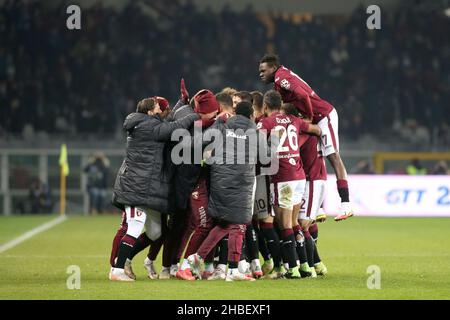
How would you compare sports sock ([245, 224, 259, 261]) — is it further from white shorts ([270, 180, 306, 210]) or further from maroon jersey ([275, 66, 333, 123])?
maroon jersey ([275, 66, 333, 123])

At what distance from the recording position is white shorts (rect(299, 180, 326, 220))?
11.8 m

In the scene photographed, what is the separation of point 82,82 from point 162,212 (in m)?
19.9

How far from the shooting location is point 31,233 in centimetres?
1973

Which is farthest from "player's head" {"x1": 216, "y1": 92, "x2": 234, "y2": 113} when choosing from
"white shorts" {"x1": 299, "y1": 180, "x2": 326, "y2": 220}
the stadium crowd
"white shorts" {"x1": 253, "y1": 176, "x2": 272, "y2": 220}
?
the stadium crowd

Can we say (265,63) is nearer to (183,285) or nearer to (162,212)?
(162,212)

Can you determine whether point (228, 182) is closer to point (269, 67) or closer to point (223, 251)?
point (223, 251)

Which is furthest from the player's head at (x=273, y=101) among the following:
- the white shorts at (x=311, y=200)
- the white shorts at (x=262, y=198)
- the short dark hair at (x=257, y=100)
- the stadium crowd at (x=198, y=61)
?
the stadium crowd at (x=198, y=61)

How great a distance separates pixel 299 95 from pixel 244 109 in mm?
759

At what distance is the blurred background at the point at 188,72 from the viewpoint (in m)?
28.0

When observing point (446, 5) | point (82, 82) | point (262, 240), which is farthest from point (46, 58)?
point (262, 240)

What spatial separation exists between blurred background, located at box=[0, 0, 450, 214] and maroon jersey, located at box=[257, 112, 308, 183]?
50.7ft

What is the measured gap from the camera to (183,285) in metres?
10.5

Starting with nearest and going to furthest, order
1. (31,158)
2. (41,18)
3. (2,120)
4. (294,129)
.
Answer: (294,129), (31,158), (2,120), (41,18)

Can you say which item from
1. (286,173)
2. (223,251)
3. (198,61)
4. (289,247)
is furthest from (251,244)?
(198,61)
